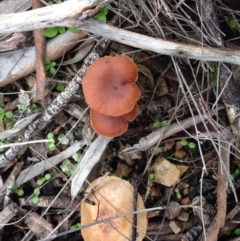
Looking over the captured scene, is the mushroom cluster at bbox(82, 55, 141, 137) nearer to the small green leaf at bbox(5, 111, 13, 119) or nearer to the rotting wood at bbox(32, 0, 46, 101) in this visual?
the rotting wood at bbox(32, 0, 46, 101)

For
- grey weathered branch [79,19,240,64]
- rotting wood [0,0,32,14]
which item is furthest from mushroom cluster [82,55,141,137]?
rotting wood [0,0,32,14]

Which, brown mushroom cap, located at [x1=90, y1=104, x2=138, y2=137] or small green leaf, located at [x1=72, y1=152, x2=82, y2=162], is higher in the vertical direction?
brown mushroom cap, located at [x1=90, y1=104, x2=138, y2=137]

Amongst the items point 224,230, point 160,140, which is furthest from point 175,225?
point 160,140

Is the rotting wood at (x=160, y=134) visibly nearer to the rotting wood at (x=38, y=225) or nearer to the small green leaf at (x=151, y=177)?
the small green leaf at (x=151, y=177)

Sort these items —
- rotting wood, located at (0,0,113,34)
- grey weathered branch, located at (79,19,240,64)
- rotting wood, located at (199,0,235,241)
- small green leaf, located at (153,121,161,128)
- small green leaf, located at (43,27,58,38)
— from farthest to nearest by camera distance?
small green leaf, located at (153,121,161,128) → small green leaf, located at (43,27,58,38) → rotting wood, located at (199,0,235,241) → grey weathered branch, located at (79,19,240,64) → rotting wood, located at (0,0,113,34)

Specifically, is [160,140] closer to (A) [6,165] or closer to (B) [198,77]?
(B) [198,77]

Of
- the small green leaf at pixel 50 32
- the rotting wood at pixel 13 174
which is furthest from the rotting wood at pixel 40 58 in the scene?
the rotting wood at pixel 13 174
